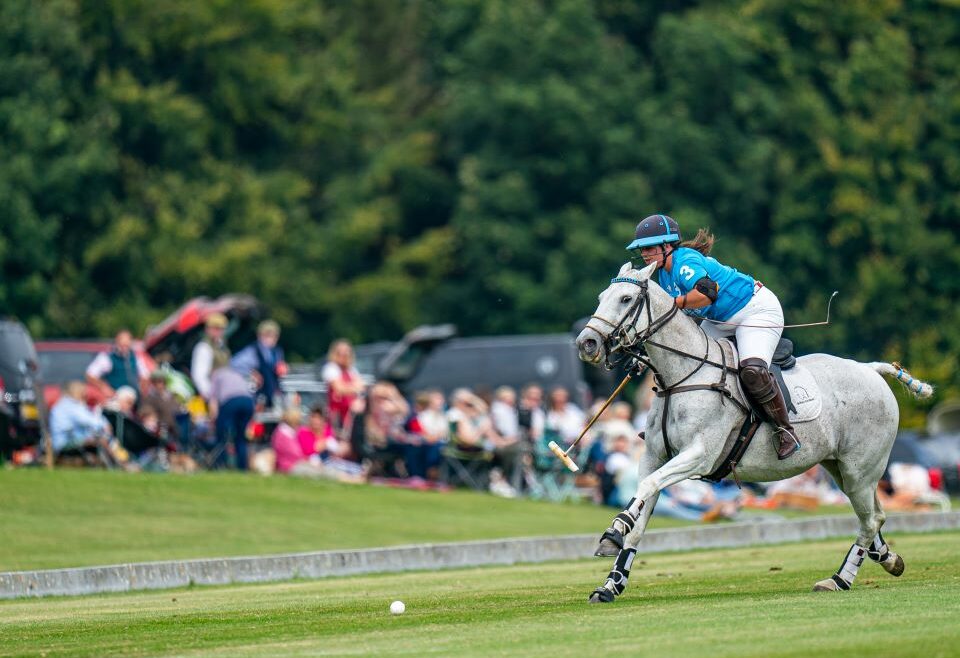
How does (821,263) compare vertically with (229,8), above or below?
below

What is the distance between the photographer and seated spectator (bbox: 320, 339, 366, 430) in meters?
23.8

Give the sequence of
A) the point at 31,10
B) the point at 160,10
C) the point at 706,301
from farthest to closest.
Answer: the point at 160,10
the point at 31,10
the point at 706,301

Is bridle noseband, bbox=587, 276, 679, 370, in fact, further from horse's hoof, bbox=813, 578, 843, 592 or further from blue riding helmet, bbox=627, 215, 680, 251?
horse's hoof, bbox=813, 578, 843, 592

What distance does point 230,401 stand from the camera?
2144cm

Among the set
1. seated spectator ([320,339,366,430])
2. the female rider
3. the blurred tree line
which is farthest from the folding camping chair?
the blurred tree line

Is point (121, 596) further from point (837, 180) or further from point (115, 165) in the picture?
point (837, 180)

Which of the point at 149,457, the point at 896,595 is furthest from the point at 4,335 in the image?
the point at 896,595

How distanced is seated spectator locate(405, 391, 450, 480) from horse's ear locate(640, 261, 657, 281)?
12.4 metres

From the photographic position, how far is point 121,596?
13.9m

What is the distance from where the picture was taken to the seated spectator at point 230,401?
70.4ft

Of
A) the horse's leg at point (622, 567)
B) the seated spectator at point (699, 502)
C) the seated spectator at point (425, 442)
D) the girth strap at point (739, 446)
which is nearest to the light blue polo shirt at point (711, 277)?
the girth strap at point (739, 446)

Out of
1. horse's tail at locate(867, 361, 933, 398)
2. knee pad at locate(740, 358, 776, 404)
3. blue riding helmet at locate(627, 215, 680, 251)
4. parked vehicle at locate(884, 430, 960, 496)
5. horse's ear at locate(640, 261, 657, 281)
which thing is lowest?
parked vehicle at locate(884, 430, 960, 496)

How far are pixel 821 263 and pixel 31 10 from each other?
19713 millimetres

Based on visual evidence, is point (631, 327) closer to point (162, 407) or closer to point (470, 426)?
point (162, 407)
